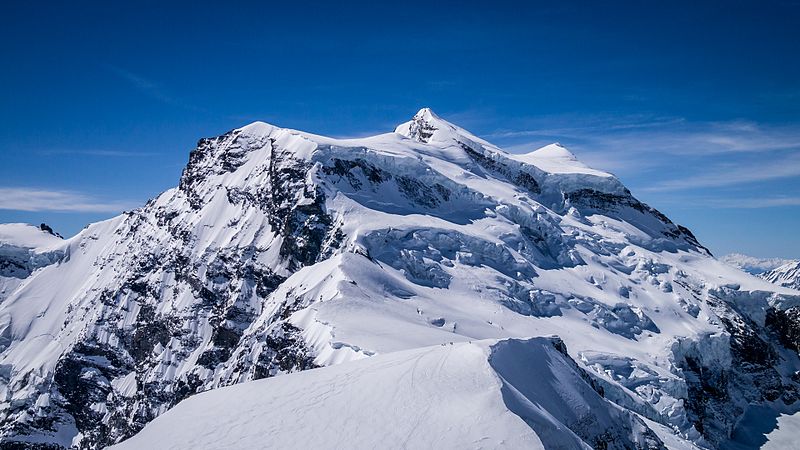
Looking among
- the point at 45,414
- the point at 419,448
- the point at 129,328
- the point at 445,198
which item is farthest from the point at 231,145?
the point at 419,448

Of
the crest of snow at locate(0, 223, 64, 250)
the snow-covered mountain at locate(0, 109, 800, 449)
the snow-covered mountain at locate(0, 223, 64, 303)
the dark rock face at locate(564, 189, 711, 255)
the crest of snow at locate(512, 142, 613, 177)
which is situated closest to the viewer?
the snow-covered mountain at locate(0, 109, 800, 449)

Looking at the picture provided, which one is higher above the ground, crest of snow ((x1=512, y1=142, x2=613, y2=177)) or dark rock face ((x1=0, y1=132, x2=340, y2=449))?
crest of snow ((x1=512, y1=142, x2=613, y2=177))

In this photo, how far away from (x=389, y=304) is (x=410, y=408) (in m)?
35.0

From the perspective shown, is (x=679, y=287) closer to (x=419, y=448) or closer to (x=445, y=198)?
(x=445, y=198)

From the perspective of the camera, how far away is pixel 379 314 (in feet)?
169

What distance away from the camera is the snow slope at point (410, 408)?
66.0ft

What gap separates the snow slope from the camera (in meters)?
20.1

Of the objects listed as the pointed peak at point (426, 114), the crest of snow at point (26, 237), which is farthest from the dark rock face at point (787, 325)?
the crest of snow at point (26, 237)

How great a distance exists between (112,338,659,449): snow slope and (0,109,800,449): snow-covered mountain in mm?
197

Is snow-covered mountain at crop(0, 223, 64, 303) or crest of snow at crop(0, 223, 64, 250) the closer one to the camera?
snow-covered mountain at crop(0, 223, 64, 303)

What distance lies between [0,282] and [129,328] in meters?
65.4

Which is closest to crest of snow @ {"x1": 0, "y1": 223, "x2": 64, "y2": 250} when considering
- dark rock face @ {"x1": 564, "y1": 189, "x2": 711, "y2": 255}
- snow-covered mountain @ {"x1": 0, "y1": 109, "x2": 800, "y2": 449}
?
snow-covered mountain @ {"x1": 0, "y1": 109, "x2": 800, "y2": 449}

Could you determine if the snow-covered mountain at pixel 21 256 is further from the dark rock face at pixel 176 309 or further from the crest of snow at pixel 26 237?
the dark rock face at pixel 176 309

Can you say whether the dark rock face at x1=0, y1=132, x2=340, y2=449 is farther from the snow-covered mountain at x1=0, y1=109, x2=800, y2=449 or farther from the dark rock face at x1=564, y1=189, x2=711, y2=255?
the dark rock face at x1=564, y1=189, x2=711, y2=255
